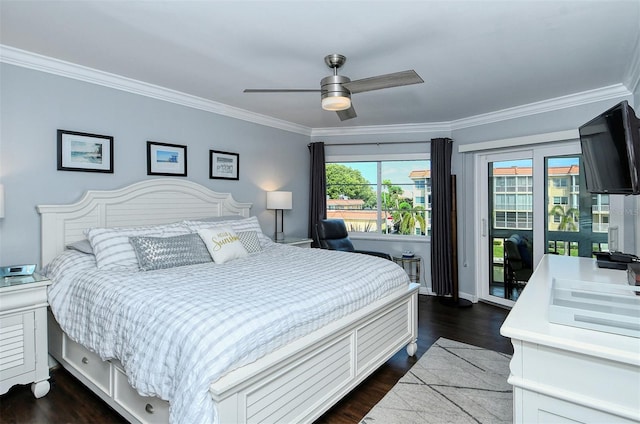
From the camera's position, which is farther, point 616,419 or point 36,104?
point 36,104

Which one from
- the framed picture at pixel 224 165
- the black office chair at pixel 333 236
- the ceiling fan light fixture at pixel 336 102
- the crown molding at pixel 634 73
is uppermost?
the crown molding at pixel 634 73

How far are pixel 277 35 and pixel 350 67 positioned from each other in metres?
0.77

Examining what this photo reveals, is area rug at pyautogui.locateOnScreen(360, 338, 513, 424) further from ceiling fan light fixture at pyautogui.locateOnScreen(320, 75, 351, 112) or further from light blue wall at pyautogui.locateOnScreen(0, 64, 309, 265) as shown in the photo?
light blue wall at pyautogui.locateOnScreen(0, 64, 309, 265)

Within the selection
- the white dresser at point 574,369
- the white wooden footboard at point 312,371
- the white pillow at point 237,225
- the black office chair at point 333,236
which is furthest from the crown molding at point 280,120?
the white wooden footboard at point 312,371

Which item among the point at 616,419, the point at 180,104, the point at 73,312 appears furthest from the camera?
the point at 180,104

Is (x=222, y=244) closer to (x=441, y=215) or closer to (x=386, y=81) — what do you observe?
(x=386, y=81)

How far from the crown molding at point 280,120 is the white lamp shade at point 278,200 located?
968 millimetres

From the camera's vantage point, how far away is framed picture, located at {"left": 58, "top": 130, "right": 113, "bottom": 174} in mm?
2945

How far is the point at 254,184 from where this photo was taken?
4684 millimetres

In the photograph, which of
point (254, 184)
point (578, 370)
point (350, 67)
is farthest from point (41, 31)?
point (578, 370)

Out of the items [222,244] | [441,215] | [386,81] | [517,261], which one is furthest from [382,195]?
[386,81]

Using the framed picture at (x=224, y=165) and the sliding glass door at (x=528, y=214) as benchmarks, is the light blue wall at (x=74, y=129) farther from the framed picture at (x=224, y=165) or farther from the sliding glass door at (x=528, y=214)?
the sliding glass door at (x=528, y=214)

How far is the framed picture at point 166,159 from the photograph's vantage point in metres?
3.54

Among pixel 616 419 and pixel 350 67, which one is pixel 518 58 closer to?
pixel 350 67
